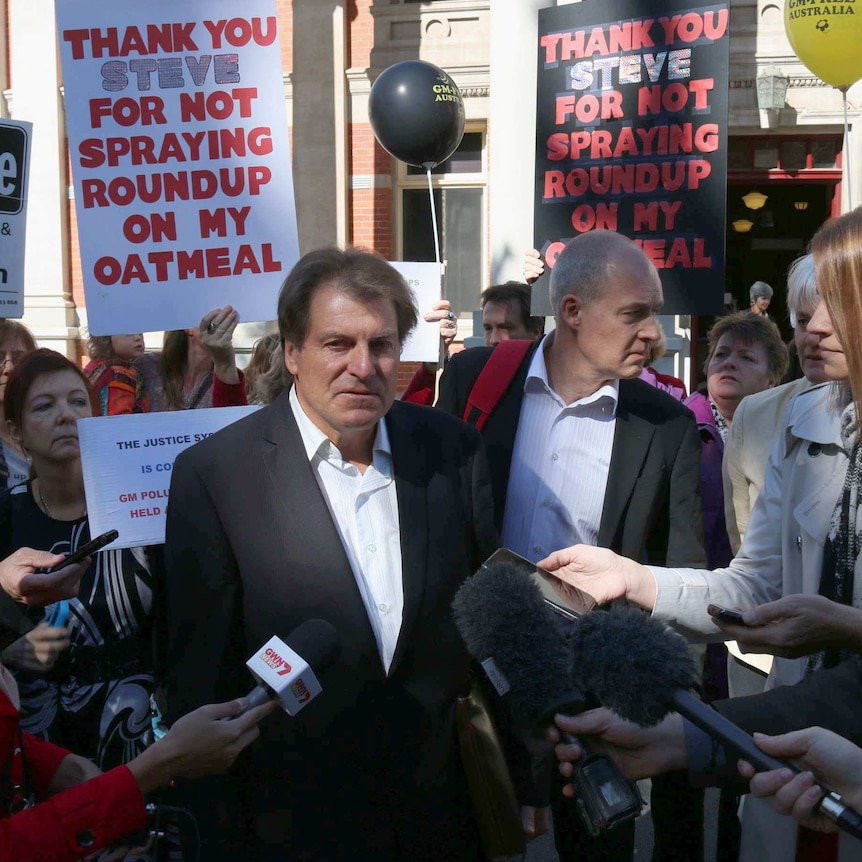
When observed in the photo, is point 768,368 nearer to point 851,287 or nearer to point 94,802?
point 851,287

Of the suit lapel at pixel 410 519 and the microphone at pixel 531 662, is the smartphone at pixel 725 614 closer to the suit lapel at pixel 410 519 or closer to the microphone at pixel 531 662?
the microphone at pixel 531 662

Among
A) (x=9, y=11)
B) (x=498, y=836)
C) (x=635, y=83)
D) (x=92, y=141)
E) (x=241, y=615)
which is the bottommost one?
(x=498, y=836)

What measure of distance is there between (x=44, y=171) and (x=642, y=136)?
10179 millimetres

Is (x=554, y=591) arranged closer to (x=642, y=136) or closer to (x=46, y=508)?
(x=46, y=508)

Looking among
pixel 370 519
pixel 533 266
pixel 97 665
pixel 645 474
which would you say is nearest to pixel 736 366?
pixel 533 266

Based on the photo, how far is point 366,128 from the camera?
1298cm

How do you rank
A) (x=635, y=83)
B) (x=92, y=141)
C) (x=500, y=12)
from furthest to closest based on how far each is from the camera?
(x=500, y=12) < (x=635, y=83) < (x=92, y=141)

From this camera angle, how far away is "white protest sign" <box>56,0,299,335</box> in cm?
327

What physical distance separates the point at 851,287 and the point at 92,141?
2356 mm

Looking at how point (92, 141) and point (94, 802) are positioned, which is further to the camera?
point (92, 141)

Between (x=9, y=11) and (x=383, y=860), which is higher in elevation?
(x=9, y=11)

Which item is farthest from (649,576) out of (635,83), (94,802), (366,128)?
(366,128)

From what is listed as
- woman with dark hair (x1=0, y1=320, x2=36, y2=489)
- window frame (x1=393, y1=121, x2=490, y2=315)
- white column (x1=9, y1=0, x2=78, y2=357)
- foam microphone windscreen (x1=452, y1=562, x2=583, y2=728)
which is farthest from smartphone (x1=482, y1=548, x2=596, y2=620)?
white column (x1=9, y1=0, x2=78, y2=357)

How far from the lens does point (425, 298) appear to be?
212 inches
